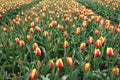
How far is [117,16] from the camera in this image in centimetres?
1235

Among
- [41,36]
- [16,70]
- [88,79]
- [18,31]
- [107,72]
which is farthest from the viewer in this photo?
[18,31]

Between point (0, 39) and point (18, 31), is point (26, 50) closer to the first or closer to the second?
point (0, 39)

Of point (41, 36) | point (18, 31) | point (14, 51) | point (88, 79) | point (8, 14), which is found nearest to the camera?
point (88, 79)

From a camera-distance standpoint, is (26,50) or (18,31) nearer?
(26,50)

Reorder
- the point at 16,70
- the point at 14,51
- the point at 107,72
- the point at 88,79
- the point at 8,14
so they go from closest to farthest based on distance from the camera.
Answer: the point at 88,79 → the point at 107,72 → the point at 16,70 → the point at 14,51 → the point at 8,14

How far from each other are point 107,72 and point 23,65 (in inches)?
51.5

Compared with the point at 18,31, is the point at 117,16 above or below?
below

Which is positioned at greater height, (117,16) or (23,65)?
(23,65)

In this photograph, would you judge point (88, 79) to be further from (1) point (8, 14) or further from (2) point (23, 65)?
(1) point (8, 14)

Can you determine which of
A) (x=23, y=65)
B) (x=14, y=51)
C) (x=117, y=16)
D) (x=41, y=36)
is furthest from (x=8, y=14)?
(x=23, y=65)

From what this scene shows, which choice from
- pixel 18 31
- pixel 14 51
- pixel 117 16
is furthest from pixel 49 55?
pixel 117 16

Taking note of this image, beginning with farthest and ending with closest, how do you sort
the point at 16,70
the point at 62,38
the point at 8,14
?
the point at 8,14
the point at 62,38
the point at 16,70

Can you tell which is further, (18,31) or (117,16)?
(117,16)

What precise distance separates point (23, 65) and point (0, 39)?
1452mm
